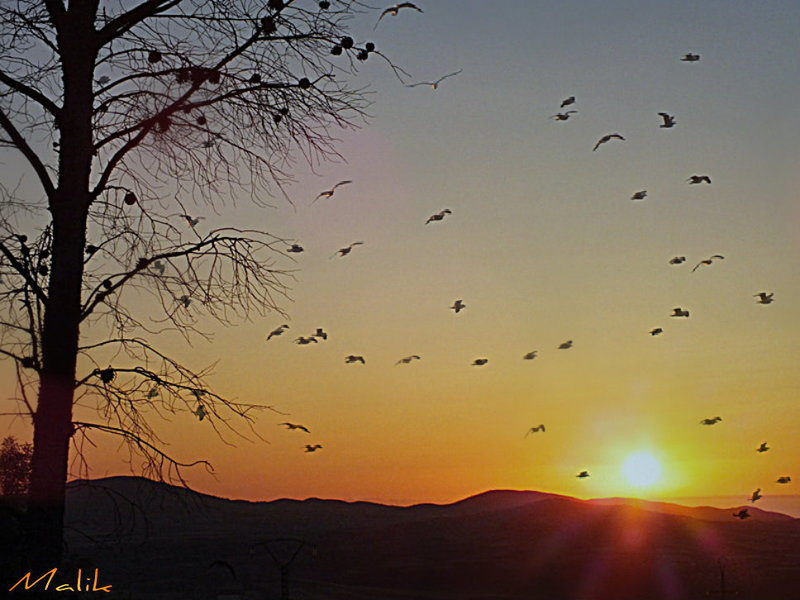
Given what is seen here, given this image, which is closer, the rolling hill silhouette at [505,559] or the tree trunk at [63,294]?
the tree trunk at [63,294]

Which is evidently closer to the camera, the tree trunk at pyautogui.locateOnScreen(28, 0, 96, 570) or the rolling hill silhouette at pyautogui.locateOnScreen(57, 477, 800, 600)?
the tree trunk at pyautogui.locateOnScreen(28, 0, 96, 570)

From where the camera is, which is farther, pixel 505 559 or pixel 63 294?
pixel 505 559

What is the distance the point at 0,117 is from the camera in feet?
23.2

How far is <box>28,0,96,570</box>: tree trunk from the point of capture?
662 centimetres

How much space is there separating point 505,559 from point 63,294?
51728 mm

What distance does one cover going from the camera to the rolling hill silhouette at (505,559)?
44.9 m

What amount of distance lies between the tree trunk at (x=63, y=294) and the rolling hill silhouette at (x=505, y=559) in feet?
79.8

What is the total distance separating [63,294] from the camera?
270 inches

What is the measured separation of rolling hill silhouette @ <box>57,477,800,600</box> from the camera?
4494 centimetres

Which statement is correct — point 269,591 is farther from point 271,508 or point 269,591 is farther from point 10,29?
point 271,508

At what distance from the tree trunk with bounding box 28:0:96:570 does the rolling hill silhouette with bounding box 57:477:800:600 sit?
79.8 feet

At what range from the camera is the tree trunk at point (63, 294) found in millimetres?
6617

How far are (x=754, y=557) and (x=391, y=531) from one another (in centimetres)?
2484

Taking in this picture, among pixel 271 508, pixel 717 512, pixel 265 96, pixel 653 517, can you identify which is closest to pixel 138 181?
pixel 265 96
